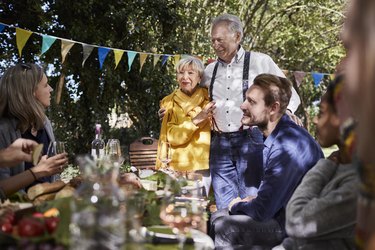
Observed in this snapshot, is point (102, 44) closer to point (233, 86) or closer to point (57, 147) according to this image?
point (233, 86)

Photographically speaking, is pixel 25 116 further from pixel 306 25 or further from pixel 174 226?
pixel 306 25

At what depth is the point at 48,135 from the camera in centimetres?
360

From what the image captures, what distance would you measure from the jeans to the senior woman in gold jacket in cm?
150

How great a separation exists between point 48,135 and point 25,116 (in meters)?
0.32

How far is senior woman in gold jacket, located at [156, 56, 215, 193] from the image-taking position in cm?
459

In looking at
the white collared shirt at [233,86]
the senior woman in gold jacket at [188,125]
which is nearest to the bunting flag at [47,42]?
the senior woman in gold jacket at [188,125]

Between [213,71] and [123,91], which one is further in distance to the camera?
[123,91]

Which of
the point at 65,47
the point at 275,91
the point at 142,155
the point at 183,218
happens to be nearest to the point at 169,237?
the point at 183,218

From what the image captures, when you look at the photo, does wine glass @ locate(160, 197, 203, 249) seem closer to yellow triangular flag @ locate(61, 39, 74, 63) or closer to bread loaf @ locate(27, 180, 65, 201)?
bread loaf @ locate(27, 180, 65, 201)

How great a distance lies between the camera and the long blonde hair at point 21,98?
326cm

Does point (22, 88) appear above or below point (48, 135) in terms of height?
above

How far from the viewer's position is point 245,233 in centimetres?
300

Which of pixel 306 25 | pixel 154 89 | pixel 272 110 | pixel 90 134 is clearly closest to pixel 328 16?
pixel 306 25

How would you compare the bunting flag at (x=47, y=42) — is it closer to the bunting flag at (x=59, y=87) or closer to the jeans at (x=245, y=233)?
the bunting flag at (x=59, y=87)
